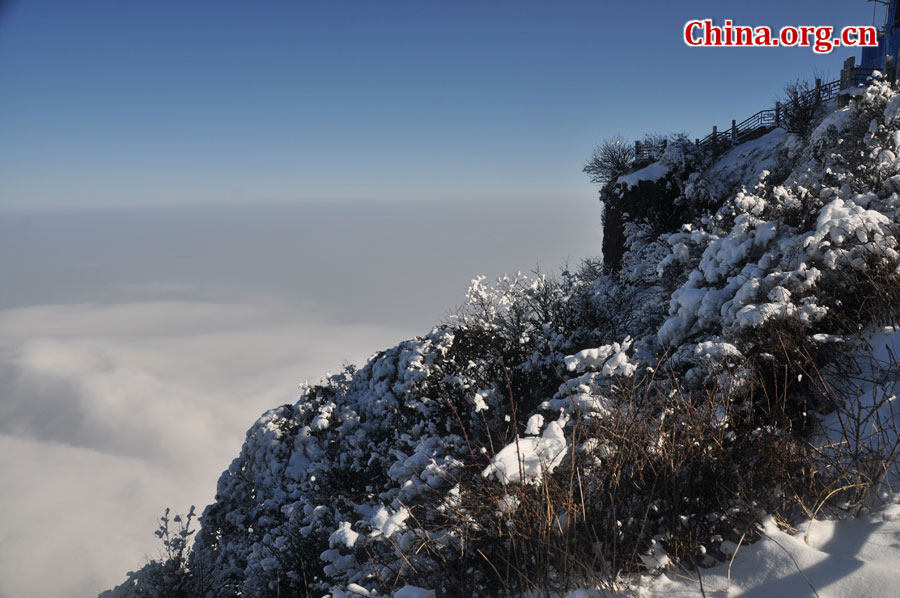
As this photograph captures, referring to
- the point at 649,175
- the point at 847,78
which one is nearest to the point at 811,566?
the point at 649,175

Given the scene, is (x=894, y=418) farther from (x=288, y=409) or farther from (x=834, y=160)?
(x=288, y=409)

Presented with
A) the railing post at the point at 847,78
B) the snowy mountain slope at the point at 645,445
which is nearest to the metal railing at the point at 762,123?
the railing post at the point at 847,78

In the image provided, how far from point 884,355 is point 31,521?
162 m

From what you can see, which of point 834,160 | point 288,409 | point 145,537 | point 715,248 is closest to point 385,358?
point 288,409

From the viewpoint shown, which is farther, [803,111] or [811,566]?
[803,111]

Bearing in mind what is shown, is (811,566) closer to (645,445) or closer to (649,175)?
(645,445)

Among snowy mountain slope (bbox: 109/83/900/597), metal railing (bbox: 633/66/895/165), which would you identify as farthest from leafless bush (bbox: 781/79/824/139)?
snowy mountain slope (bbox: 109/83/900/597)

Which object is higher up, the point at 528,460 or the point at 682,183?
the point at 682,183

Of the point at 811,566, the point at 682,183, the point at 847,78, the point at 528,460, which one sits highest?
the point at 847,78

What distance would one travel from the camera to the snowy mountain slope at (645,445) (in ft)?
9.09

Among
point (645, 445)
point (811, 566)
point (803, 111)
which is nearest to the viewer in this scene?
point (811, 566)

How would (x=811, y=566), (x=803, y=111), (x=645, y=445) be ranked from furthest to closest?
1. (x=803, y=111)
2. (x=645, y=445)
3. (x=811, y=566)

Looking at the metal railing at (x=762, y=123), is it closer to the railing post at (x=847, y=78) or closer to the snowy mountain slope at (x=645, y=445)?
the railing post at (x=847, y=78)

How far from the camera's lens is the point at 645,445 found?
3105 mm
